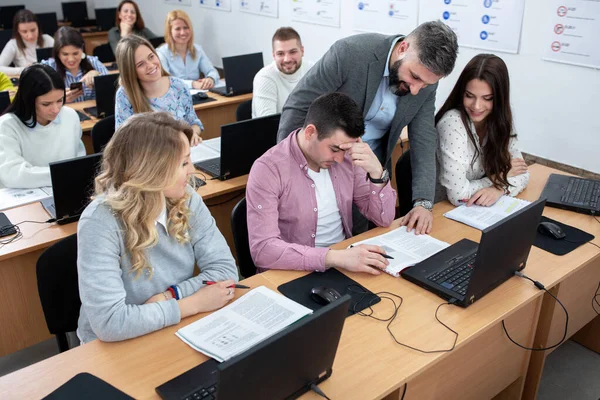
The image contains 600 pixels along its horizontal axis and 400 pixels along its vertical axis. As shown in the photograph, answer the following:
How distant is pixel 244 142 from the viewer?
2.70 metres

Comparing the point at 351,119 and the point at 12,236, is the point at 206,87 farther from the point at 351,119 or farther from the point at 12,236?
the point at 351,119

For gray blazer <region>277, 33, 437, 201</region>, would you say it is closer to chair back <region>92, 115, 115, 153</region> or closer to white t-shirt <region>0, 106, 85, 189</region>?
white t-shirt <region>0, 106, 85, 189</region>

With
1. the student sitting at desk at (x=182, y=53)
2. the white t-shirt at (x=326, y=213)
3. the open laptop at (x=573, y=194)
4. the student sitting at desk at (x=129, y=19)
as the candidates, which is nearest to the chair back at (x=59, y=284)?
the white t-shirt at (x=326, y=213)

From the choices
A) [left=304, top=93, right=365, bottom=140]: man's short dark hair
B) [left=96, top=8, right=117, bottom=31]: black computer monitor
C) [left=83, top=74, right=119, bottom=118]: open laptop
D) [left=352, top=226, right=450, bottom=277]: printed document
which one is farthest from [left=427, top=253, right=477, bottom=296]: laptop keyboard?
[left=96, top=8, right=117, bottom=31]: black computer monitor

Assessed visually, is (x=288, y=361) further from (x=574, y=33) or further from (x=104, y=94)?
(x=104, y=94)

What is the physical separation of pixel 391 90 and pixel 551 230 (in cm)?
81

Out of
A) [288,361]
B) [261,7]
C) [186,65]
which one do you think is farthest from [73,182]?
[261,7]

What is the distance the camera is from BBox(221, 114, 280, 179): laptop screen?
2619 mm

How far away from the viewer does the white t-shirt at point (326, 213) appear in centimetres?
206

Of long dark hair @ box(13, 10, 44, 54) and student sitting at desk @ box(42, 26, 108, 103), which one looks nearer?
student sitting at desk @ box(42, 26, 108, 103)

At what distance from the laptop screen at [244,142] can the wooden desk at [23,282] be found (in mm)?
772

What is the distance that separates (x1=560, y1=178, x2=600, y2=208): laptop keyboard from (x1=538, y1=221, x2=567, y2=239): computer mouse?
30 cm

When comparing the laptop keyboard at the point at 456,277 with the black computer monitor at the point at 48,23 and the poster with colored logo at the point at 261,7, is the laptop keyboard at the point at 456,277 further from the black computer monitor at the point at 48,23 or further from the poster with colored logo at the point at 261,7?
the black computer monitor at the point at 48,23

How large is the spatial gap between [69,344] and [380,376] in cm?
119
